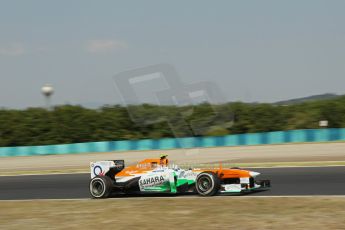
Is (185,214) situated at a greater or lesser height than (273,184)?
lesser

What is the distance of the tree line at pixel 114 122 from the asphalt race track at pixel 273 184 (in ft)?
59.7

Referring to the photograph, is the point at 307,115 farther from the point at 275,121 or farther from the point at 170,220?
the point at 170,220

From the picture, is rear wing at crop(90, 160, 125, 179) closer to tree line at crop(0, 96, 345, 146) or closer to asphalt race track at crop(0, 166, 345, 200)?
asphalt race track at crop(0, 166, 345, 200)

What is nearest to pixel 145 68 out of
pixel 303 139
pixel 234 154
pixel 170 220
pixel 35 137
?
pixel 170 220

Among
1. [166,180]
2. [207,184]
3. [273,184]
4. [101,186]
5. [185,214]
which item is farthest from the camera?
[273,184]

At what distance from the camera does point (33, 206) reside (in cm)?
1152

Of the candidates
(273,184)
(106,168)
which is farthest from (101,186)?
(273,184)

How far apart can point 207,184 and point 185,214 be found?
2.18m

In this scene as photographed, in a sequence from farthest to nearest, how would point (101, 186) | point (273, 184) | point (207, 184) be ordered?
point (273, 184), point (101, 186), point (207, 184)

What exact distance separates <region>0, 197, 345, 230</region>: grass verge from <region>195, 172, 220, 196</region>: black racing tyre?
0.31 meters

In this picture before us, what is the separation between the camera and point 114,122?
3938cm

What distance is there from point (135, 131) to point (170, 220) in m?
30.8

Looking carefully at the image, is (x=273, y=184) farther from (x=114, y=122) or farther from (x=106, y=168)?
(x=114, y=122)

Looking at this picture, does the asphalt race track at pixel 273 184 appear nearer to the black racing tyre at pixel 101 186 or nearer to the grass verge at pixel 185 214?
the black racing tyre at pixel 101 186
